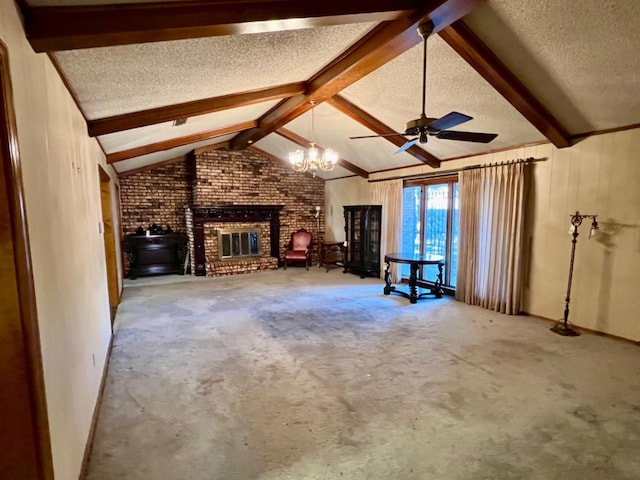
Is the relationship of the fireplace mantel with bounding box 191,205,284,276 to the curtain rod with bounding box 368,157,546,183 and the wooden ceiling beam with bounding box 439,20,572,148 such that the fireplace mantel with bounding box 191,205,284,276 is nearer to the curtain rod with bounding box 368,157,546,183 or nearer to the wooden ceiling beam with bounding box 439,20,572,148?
the curtain rod with bounding box 368,157,546,183

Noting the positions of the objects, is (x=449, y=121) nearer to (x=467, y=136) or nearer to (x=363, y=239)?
(x=467, y=136)

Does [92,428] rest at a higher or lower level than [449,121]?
lower

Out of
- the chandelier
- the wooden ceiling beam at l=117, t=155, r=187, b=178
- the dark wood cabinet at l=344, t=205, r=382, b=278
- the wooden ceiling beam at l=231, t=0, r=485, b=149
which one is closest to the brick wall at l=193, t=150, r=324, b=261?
the wooden ceiling beam at l=117, t=155, r=187, b=178

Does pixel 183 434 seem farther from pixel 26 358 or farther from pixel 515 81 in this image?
pixel 515 81

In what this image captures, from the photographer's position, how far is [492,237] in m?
4.96

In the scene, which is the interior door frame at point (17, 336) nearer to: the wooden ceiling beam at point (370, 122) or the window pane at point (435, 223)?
the wooden ceiling beam at point (370, 122)

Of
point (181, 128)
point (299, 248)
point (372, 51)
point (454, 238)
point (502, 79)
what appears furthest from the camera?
point (299, 248)

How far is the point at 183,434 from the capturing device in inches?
89.0

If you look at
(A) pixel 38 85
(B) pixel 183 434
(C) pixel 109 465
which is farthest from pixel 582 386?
(A) pixel 38 85

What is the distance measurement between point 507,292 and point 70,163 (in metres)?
5.09

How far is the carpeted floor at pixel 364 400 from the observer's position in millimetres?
2002

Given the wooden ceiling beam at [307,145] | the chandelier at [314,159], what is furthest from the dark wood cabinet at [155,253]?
the chandelier at [314,159]

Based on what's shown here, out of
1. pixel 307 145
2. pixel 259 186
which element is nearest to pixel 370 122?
pixel 307 145

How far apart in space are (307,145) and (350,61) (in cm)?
371
